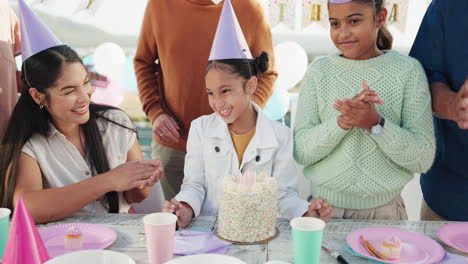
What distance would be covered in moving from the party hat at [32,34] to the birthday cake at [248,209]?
0.81m

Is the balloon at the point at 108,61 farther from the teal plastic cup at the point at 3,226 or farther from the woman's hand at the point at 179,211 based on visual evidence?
the teal plastic cup at the point at 3,226

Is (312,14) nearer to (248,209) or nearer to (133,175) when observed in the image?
(133,175)

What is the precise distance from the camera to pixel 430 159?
4.66 ft

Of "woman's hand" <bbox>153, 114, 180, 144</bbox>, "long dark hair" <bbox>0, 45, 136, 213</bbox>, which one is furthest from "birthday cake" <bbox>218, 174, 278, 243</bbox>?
"woman's hand" <bbox>153, 114, 180, 144</bbox>

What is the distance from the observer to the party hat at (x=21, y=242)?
0.90 m

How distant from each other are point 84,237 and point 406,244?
35.6 inches

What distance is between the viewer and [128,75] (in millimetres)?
3375

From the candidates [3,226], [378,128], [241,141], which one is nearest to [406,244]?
[378,128]

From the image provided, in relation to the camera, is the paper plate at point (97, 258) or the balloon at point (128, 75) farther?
the balloon at point (128, 75)

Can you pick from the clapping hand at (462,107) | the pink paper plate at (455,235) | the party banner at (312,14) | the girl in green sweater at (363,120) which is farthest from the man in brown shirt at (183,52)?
the party banner at (312,14)

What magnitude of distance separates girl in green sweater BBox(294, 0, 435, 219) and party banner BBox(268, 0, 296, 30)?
5.82ft

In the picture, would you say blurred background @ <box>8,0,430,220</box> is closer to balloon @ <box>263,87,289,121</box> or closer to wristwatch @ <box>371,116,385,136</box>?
balloon @ <box>263,87,289,121</box>

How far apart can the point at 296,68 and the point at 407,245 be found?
7.40 ft

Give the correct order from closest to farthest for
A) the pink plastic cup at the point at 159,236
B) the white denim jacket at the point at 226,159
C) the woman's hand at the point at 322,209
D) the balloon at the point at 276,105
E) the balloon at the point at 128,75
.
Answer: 1. the pink plastic cup at the point at 159,236
2. the woman's hand at the point at 322,209
3. the white denim jacket at the point at 226,159
4. the balloon at the point at 276,105
5. the balloon at the point at 128,75
